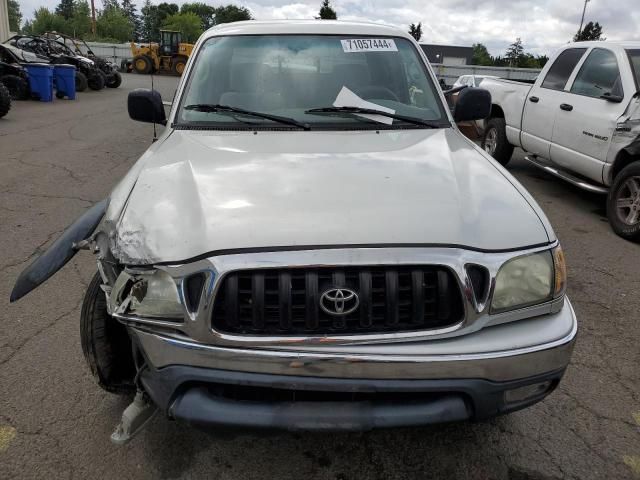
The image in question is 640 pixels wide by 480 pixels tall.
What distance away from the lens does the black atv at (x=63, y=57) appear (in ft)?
58.7

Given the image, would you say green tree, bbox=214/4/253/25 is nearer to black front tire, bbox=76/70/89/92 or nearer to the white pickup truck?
black front tire, bbox=76/70/89/92

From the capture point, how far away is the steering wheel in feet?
10.8

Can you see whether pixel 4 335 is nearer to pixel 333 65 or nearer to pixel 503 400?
pixel 333 65

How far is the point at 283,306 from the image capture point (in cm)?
187

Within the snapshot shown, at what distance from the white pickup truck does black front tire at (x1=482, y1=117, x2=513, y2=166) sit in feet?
0.68

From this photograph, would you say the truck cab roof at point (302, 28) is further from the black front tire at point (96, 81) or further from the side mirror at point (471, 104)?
the black front tire at point (96, 81)

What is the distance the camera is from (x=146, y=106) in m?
3.52

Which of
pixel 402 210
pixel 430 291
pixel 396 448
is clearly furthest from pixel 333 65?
pixel 396 448

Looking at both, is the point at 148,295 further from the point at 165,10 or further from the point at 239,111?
the point at 165,10

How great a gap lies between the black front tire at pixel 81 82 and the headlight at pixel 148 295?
19.3m

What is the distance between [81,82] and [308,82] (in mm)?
18300

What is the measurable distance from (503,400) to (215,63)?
2543 millimetres

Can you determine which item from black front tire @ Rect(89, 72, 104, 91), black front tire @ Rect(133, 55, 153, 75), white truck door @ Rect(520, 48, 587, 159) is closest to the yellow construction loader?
black front tire @ Rect(133, 55, 153, 75)

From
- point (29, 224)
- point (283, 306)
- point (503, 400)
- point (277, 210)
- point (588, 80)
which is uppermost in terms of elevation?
point (588, 80)
